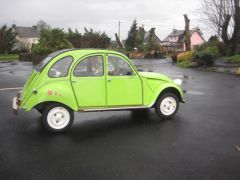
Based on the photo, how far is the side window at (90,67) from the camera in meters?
6.90

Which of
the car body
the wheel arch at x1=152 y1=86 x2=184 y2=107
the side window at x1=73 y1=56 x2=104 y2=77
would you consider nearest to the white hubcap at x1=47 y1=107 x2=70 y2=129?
the car body

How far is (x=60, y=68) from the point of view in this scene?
6832 mm

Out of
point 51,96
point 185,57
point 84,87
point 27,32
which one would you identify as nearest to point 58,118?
point 51,96

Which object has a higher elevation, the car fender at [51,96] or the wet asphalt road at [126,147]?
the car fender at [51,96]

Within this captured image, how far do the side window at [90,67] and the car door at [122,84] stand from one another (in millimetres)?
194

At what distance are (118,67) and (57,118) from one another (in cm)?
168

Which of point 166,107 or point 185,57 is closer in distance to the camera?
point 166,107

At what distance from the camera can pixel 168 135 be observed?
254 inches

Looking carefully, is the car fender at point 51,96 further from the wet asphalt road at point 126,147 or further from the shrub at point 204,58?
the shrub at point 204,58

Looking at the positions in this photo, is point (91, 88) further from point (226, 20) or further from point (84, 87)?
point (226, 20)

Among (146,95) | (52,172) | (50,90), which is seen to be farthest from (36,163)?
(146,95)

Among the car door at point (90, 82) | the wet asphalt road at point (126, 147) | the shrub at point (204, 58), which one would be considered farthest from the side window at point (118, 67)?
the shrub at point (204, 58)

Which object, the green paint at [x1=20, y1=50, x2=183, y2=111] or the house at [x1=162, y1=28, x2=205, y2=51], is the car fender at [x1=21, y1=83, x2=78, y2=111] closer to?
the green paint at [x1=20, y1=50, x2=183, y2=111]

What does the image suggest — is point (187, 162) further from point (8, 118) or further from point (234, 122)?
point (8, 118)
